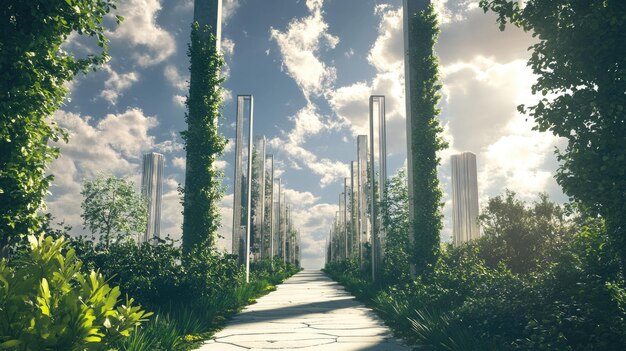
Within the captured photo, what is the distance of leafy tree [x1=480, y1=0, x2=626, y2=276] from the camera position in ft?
19.4

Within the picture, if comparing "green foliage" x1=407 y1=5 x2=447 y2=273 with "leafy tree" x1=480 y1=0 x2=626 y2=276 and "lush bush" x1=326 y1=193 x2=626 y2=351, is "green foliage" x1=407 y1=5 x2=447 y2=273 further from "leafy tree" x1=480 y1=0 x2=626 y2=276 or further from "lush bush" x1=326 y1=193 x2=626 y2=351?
"leafy tree" x1=480 y1=0 x2=626 y2=276

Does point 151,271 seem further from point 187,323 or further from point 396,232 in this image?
point 396,232

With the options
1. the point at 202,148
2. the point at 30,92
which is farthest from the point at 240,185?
the point at 30,92

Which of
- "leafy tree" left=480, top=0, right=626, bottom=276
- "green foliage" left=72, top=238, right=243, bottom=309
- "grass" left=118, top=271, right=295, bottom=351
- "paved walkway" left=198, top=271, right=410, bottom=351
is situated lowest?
"paved walkway" left=198, top=271, right=410, bottom=351

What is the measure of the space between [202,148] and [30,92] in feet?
33.1

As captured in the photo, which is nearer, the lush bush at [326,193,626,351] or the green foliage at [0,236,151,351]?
the green foliage at [0,236,151,351]

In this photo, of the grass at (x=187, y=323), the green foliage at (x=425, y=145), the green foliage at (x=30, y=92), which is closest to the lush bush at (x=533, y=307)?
the grass at (x=187, y=323)

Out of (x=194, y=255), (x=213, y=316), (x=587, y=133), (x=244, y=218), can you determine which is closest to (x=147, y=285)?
(x=213, y=316)

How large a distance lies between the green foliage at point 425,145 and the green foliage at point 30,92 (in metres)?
11.9

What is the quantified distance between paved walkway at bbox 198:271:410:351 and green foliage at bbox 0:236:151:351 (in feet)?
13.0

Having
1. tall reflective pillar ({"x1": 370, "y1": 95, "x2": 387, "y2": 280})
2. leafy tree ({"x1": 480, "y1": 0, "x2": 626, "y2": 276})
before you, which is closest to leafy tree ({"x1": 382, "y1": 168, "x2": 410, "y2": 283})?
tall reflective pillar ({"x1": 370, "y1": 95, "x2": 387, "y2": 280})

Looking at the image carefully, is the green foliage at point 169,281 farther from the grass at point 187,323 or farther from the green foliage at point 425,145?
the green foliage at point 425,145

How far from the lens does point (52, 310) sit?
3379mm

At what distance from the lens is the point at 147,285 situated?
9.93 meters
